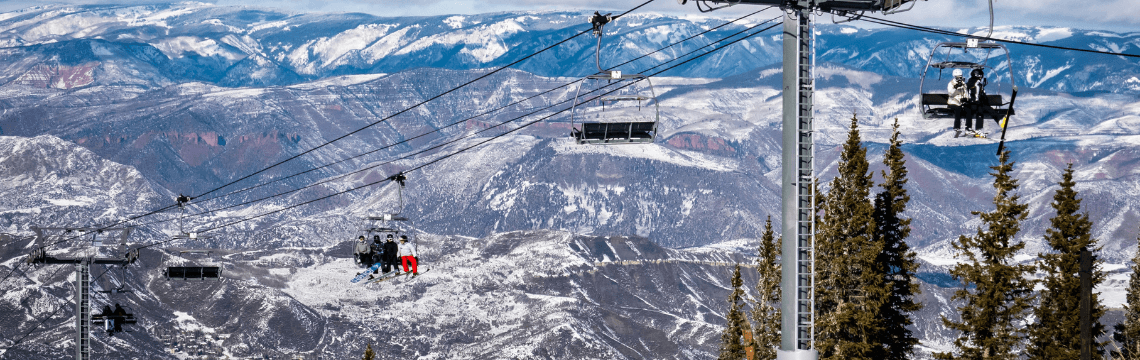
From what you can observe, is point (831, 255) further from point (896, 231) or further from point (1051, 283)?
point (1051, 283)

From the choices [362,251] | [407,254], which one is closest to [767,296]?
[407,254]

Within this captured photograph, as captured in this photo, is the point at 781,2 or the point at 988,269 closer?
the point at 781,2

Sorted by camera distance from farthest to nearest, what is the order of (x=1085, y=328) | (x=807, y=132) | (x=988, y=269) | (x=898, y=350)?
(x=898, y=350) → (x=988, y=269) → (x=1085, y=328) → (x=807, y=132)

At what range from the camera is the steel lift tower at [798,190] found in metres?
23.5

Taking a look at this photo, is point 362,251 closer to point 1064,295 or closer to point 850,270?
point 850,270

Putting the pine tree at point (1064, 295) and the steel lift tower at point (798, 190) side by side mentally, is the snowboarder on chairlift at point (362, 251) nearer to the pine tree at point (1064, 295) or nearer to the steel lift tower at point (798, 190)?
the pine tree at point (1064, 295)

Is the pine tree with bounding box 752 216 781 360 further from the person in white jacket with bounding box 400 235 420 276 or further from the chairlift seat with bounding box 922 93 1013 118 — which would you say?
the chairlift seat with bounding box 922 93 1013 118

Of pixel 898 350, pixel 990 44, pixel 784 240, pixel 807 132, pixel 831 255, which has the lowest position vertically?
pixel 898 350

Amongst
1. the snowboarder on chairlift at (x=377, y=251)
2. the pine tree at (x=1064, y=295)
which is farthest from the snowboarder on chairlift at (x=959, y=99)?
the snowboarder on chairlift at (x=377, y=251)

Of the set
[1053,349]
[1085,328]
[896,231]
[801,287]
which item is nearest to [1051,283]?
[1053,349]

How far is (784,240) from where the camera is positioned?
2372 cm

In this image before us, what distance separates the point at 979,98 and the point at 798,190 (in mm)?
10524

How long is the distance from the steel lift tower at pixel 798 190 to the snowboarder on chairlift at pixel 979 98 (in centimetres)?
919

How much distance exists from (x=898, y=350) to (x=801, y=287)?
28.0 meters
